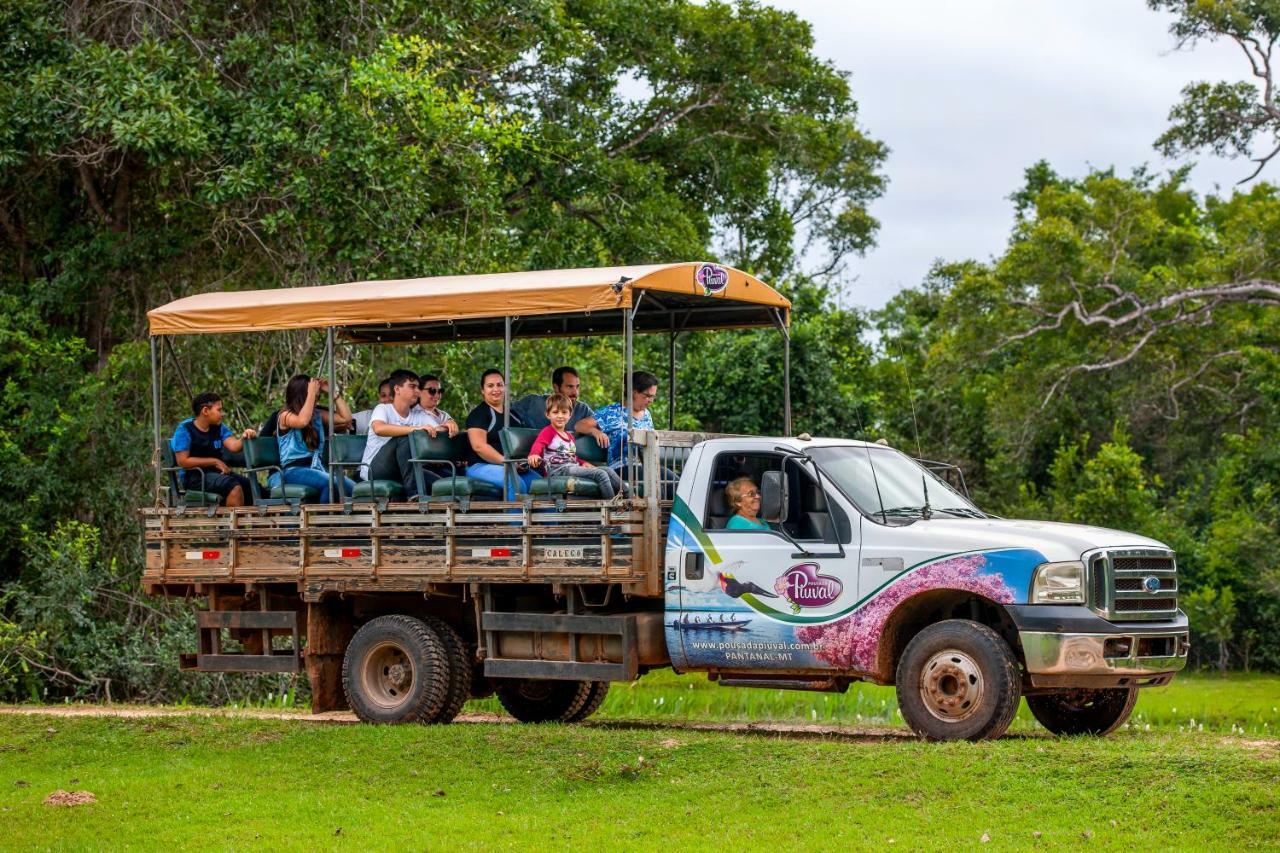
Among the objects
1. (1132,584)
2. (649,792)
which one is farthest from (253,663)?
(1132,584)

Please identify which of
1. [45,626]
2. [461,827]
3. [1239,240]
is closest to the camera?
[461,827]

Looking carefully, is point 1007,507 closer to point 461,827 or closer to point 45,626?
point 45,626

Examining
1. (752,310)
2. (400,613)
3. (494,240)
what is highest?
(494,240)

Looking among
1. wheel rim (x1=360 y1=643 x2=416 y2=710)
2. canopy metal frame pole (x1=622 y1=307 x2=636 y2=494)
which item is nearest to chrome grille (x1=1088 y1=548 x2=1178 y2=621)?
canopy metal frame pole (x1=622 y1=307 x2=636 y2=494)

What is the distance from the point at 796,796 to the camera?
10.4 m

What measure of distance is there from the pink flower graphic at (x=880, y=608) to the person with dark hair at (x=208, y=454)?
17.9 ft

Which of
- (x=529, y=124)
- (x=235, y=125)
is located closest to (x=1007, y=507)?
(x=529, y=124)

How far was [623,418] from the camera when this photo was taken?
13.8m

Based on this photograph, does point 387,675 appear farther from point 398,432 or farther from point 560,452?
point 560,452

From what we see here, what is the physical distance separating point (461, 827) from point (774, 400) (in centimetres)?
1916

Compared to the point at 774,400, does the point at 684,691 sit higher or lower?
lower

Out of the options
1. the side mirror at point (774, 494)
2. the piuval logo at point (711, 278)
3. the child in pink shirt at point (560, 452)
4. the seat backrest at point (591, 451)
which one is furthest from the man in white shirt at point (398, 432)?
the side mirror at point (774, 494)

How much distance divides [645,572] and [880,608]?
1.77 m

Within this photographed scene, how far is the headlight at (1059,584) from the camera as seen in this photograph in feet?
37.5
